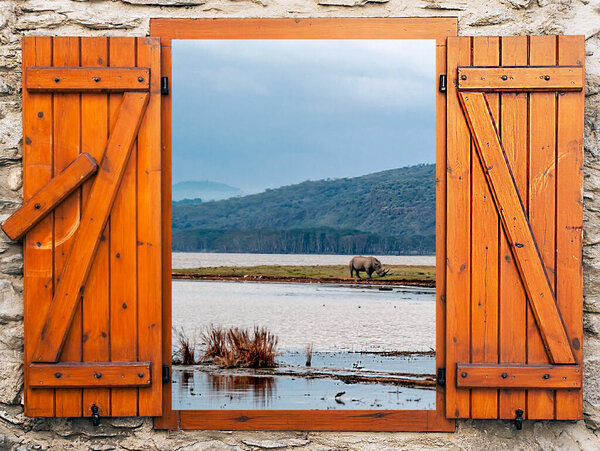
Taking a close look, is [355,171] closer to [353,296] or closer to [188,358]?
[353,296]

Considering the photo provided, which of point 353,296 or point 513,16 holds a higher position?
point 513,16

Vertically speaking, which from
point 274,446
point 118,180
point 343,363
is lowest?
point 343,363

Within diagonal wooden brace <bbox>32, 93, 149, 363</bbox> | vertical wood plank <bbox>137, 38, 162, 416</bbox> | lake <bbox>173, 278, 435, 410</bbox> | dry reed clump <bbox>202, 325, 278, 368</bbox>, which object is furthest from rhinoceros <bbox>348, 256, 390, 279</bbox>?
diagonal wooden brace <bbox>32, 93, 149, 363</bbox>

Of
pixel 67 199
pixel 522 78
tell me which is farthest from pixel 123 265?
pixel 522 78

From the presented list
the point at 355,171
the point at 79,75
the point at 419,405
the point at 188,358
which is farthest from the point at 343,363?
the point at 355,171

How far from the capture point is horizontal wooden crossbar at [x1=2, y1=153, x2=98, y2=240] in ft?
10.0

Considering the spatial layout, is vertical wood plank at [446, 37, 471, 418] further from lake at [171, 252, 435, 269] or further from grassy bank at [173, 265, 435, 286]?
lake at [171, 252, 435, 269]

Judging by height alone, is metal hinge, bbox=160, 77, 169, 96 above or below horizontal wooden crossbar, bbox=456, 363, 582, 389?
above

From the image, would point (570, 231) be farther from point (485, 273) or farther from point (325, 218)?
point (325, 218)

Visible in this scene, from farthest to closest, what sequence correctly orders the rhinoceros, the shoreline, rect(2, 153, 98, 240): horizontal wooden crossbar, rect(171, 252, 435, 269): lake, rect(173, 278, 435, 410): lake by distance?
rect(171, 252, 435, 269): lake → the shoreline → the rhinoceros → rect(173, 278, 435, 410): lake → rect(2, 153, 98, 240): horizontal wooden crossbar

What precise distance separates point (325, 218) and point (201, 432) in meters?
20.5

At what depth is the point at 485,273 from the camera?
3125mm

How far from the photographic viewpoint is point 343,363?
1063cm

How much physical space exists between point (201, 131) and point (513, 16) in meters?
20.8
